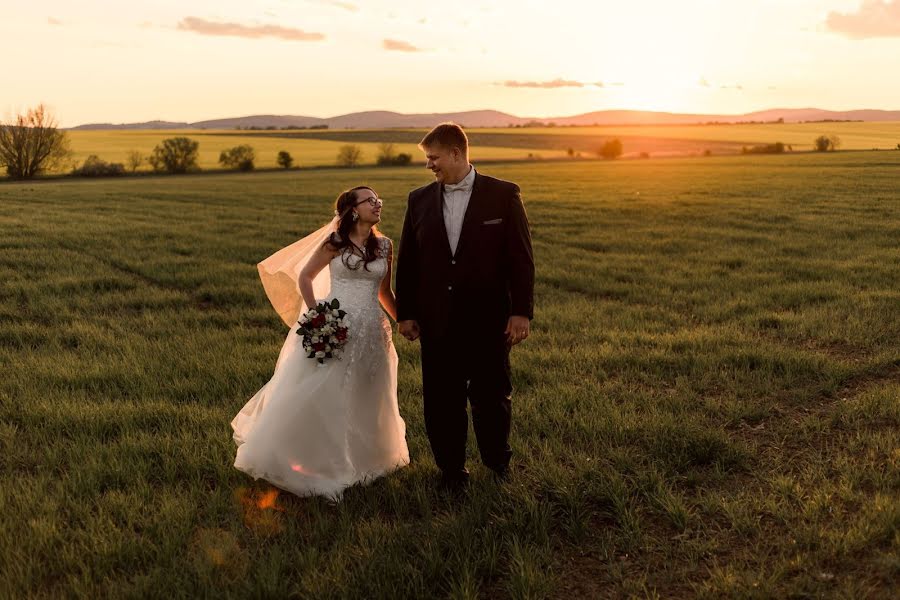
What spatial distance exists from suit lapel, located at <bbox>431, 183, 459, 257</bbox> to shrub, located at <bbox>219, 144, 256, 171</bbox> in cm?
6955

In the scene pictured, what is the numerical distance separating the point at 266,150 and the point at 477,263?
303 ft

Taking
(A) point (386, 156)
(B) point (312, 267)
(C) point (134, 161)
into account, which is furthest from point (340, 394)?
(C) point (134, 161)

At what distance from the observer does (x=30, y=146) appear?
6253 cm

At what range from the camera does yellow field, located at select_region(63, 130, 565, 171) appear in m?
77.7

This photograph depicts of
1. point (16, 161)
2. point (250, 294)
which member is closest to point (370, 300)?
point (250, 294)

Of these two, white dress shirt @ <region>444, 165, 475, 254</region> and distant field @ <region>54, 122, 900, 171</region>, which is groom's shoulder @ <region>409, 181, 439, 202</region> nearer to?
white dress shirt @ <region>444, 165, 475, 254</region>

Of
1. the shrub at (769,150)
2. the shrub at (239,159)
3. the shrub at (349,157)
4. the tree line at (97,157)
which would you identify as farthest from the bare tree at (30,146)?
the shrub at (769,150)

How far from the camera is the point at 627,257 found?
1463 cm

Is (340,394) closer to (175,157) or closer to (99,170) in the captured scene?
(99,170)

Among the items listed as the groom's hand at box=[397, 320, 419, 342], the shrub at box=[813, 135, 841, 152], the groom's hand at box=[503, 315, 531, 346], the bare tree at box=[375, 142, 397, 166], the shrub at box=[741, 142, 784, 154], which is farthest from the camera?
the bare tree at box=[375, 142, 397, 166]

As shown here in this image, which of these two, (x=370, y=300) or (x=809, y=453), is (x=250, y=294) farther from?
(x=809, y=453)

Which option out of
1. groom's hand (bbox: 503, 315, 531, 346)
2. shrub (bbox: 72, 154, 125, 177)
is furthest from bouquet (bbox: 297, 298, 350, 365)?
shrub (bbox: 72, 154, 125, 177)

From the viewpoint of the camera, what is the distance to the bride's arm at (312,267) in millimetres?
5074

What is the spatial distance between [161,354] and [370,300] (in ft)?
13.6
